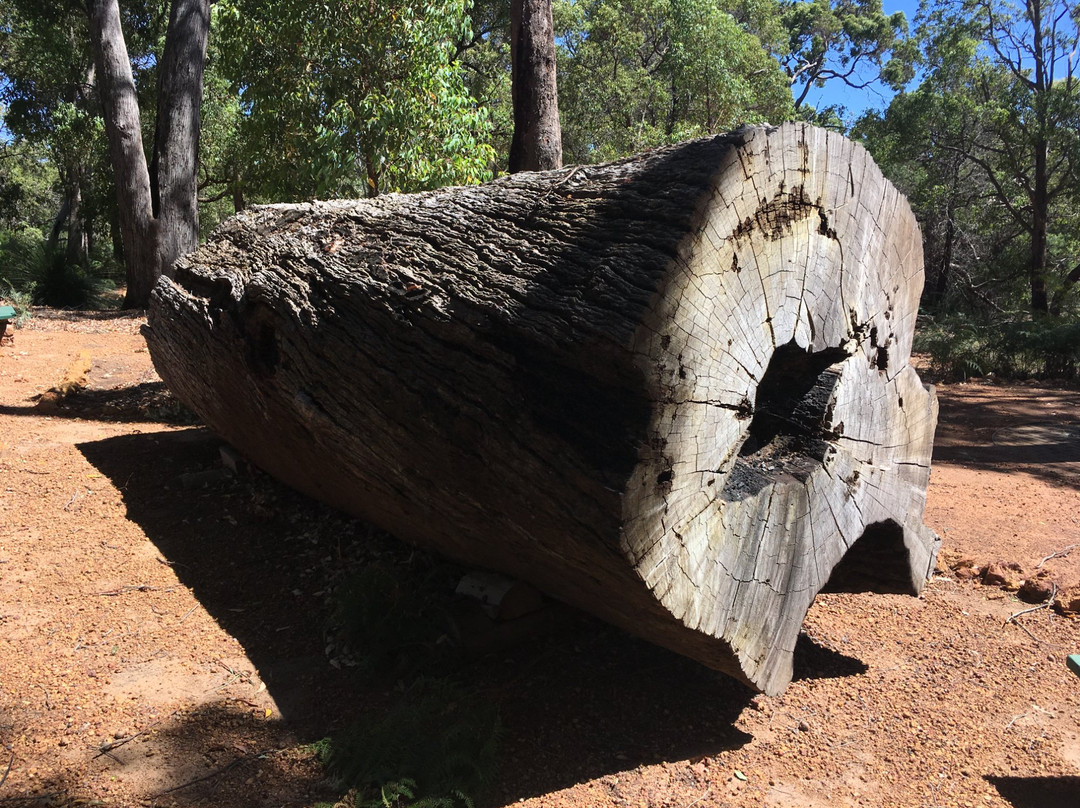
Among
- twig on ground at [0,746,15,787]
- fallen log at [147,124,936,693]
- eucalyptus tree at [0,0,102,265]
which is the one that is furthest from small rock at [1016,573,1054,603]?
eucalyptus tree at [0,0,102,265]

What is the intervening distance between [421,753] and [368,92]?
23.3 feet

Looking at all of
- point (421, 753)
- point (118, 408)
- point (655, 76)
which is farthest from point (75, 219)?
point (421, 753)

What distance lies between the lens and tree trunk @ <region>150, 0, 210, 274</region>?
8383 millimetres

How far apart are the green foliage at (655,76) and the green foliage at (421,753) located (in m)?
12.9

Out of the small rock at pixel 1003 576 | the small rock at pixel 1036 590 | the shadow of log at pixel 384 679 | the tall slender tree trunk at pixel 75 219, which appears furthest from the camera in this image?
the tall slender tree trunk at pixel 75 219

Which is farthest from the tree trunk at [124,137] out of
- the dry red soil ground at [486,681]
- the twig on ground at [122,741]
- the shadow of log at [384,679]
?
the twig on ground at [122,741]

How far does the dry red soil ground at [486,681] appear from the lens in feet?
7.87

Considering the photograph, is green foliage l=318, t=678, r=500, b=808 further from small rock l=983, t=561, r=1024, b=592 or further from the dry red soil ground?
small rock l=983, t=561, r=1024, b=592

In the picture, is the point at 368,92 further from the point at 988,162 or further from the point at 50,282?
the point at 988,162

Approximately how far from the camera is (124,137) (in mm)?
9578

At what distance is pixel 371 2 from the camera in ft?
24.9

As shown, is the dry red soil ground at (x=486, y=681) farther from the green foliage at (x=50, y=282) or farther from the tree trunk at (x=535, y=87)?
the green foliage at (x=50, y=282)

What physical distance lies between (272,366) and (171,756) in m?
1.66

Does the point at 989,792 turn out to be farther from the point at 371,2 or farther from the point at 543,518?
the point at 371,2
